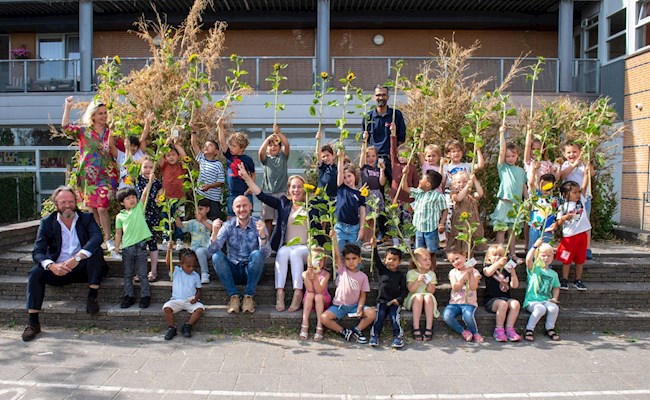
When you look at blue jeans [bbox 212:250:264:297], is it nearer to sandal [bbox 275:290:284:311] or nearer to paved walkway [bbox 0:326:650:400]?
→ sandal [bbox 275:290:284:311]

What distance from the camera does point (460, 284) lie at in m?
5.49

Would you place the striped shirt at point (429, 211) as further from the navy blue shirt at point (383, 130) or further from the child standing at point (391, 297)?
the navy blue shirt at point (383, 130)

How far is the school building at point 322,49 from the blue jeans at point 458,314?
29.9ft

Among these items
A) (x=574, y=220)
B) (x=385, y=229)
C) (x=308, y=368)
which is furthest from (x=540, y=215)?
(x=308, y=368)

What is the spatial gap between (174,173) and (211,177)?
0.49 meters

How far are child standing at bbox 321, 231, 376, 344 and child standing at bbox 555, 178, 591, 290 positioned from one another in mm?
2390

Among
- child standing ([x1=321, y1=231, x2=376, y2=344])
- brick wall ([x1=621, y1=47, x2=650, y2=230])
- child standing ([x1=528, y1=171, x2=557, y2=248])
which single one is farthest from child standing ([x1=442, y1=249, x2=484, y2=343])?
brick wall ([x1=621, y1=47, x2=650, y2=230])

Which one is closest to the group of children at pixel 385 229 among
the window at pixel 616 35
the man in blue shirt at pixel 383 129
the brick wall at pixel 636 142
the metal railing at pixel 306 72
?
the man in blue shirt at pixel 383 129

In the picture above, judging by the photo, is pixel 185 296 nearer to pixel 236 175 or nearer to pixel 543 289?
pixel 236 175

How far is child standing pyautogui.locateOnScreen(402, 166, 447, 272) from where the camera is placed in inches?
233

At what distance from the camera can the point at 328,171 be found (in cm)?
644

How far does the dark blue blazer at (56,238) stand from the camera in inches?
220

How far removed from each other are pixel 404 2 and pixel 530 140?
35.0 ft

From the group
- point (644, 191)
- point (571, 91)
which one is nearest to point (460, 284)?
point (644, 191)
